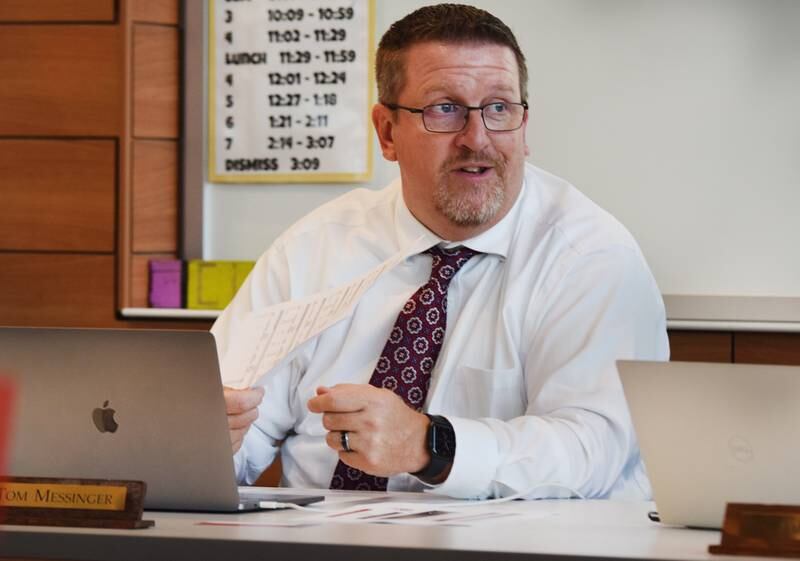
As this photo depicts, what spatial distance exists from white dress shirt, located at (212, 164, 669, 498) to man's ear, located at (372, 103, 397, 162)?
7cm

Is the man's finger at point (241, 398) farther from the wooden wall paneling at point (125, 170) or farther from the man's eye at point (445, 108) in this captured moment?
the wooden wall paneling at point (125, 170)

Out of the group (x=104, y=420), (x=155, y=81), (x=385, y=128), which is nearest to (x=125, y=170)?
(x=155, y=81)

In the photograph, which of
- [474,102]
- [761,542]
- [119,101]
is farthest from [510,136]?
[119,101]

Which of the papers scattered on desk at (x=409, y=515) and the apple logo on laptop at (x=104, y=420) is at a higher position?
the apple logo on laptop at (x=104, y=420)

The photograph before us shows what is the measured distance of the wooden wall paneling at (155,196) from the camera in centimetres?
390

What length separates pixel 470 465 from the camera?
1861 mm

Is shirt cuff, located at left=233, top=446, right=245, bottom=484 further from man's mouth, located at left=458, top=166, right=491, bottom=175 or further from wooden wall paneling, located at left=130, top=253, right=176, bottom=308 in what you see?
wooden wall paneling, located at left=130, top=253, right=176, bottom=308

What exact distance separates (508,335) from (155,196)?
6.46 ft

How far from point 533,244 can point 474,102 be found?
0.91 feet

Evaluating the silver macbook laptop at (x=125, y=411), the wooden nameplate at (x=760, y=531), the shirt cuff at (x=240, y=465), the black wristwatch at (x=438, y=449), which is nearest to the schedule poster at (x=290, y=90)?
the shirt cuff at (x=240, y=465)

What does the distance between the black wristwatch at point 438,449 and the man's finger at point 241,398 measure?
251 mm

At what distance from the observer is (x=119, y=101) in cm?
386

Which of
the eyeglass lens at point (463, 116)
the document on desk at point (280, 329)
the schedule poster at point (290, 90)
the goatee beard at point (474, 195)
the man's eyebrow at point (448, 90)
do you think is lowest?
the document on desk at point (280, 329)

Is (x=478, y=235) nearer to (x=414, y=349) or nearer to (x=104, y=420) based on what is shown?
(x=414, y=349)
